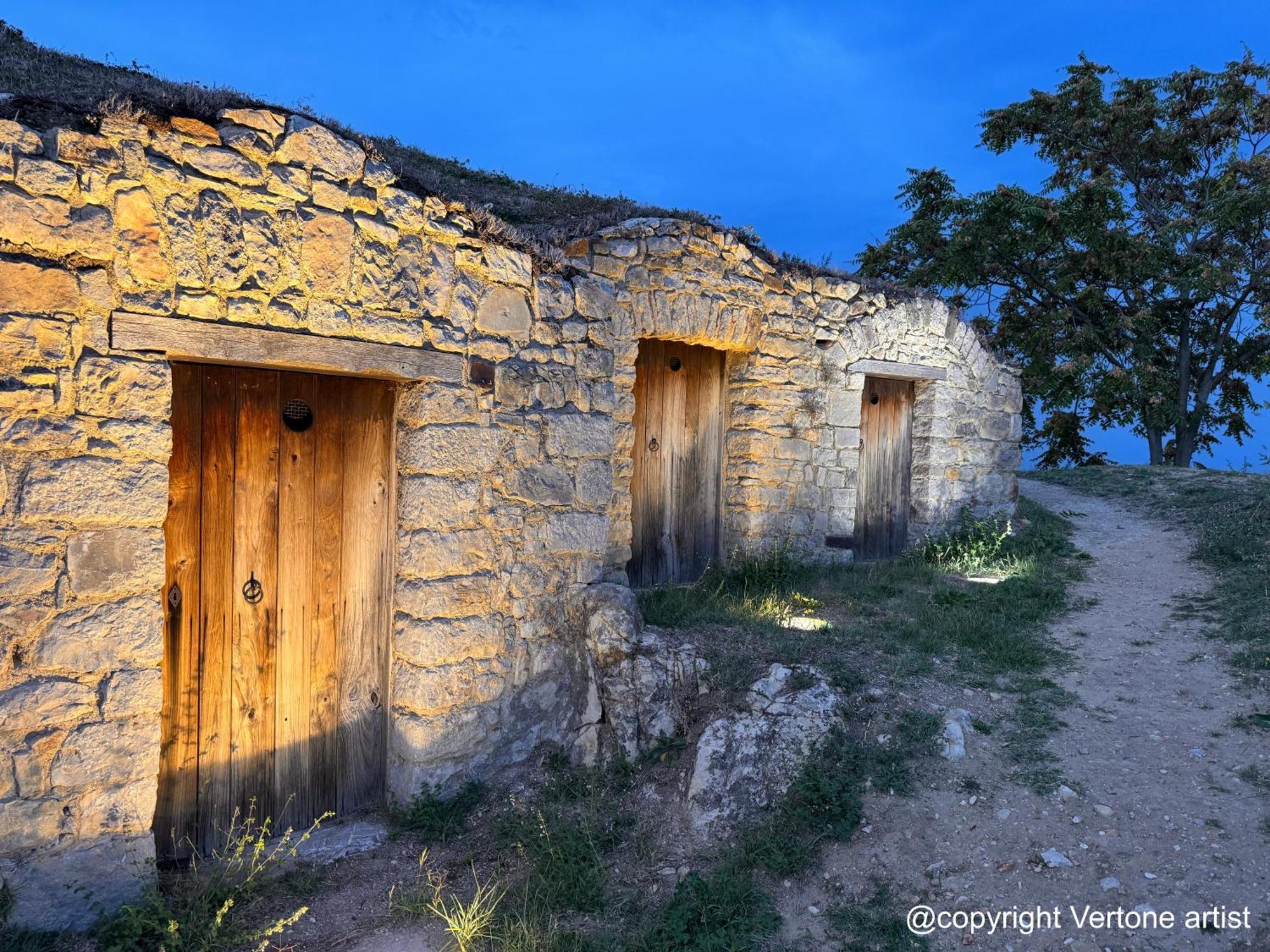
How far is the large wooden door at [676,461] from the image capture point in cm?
653

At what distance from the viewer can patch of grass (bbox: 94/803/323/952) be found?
2.99 meters

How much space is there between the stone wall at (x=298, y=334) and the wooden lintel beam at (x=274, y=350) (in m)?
0.05

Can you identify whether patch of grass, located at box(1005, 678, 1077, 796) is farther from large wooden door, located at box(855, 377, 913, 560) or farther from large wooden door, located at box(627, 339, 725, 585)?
large wooden door, located at box(855, 377, 913, 560)

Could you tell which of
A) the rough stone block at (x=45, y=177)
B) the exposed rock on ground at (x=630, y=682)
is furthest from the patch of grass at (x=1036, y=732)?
the rough stone block at (x=45, y=177)

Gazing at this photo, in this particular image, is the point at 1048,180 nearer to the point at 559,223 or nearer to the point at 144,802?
the point at 559,223

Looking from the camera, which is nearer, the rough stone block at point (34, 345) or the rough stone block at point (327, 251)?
the rough stone block at point (34, 345)

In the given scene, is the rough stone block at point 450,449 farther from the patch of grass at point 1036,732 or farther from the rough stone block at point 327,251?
the patch of grass at point 1036,732

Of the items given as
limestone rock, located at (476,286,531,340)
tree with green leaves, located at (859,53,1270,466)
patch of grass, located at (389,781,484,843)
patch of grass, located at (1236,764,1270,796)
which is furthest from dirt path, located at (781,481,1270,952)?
tree with green leaves, located at (859,53,1270,466)

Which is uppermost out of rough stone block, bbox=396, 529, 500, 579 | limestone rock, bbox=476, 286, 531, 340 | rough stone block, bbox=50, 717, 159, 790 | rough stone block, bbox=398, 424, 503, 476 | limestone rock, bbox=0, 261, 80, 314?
limestone rock, bbox=476, 286, 531, 340

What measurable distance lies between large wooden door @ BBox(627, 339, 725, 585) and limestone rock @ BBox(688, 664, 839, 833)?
92.7 inches

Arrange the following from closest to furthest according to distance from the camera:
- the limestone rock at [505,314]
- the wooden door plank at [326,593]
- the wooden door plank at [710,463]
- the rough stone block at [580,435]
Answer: the wooden door plank at [326,593] < the limestone rock at [505,314] < the rough stone block at [580,435] < the wooden door plank at [710,463]

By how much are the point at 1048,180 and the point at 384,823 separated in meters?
16.1

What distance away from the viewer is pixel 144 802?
320cm

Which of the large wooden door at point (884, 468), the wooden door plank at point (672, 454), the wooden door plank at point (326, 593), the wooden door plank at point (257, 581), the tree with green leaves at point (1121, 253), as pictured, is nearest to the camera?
the wooden door plank at point (257, 581)
